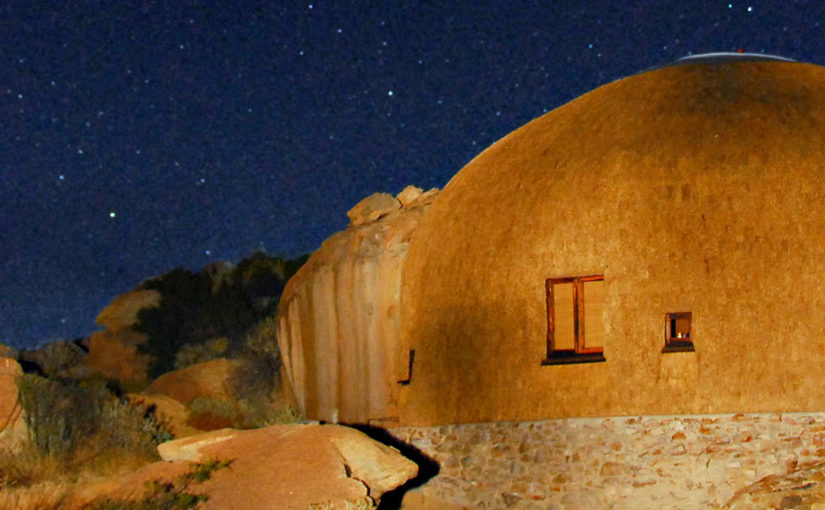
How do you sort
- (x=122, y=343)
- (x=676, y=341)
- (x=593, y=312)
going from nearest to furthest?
(x=676, y=341), (x=593, y=312), (x=122, y=343)

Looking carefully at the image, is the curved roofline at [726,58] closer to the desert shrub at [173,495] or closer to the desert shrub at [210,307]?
the desert shrub at [173,495]

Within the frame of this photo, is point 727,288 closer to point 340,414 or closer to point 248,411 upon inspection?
point 340,414

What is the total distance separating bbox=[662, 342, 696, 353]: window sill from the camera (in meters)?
13.8

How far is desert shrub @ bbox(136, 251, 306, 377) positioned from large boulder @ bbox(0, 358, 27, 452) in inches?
386

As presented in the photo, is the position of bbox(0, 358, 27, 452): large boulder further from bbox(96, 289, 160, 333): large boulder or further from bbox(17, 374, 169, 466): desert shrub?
bbox(96, 289, 160, 333): large boulder

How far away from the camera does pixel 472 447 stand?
16.0 meters

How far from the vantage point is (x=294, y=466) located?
46.5 feet

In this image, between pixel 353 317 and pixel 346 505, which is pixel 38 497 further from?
pixel 353 317

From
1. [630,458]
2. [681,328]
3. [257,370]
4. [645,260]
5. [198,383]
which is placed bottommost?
[630,458]

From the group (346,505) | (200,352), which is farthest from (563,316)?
(200,352)

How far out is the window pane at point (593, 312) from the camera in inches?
605

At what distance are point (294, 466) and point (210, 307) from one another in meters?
17.8

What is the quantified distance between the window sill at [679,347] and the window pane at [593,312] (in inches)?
54.4

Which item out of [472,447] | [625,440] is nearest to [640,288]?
[625,440]
